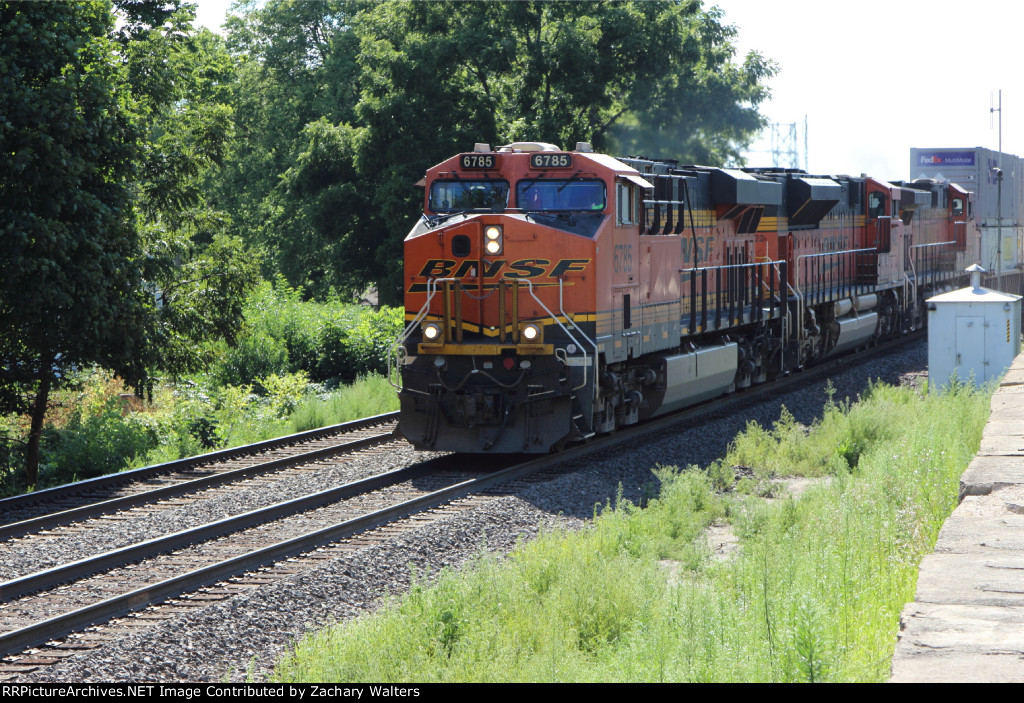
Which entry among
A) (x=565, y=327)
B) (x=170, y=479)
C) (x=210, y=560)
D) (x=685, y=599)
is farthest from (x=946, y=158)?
(x=685, y=599)

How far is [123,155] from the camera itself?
12852 millimetres

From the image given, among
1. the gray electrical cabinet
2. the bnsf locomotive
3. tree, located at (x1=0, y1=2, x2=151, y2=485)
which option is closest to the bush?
tree, located at (x1=0, y1=2, x2=151, y2=485)

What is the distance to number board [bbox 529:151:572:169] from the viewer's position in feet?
39.3

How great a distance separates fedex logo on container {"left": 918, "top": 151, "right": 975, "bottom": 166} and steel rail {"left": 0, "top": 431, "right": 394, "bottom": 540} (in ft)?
74.8

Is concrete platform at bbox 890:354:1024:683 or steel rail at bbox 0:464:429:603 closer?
concrete platform at bbox 890:354:1024:683

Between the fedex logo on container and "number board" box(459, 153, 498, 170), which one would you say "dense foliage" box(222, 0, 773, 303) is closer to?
the fedex logo on container

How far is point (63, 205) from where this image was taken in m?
12.1

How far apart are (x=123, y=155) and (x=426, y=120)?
14.5 metres

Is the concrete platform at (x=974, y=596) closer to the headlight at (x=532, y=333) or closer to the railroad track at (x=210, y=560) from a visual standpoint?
the railroad track at (x=210, y=560)

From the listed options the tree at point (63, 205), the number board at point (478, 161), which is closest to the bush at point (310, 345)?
the tree at point (63, 205)

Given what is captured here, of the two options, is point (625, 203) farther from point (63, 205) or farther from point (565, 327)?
point (63, 205)
